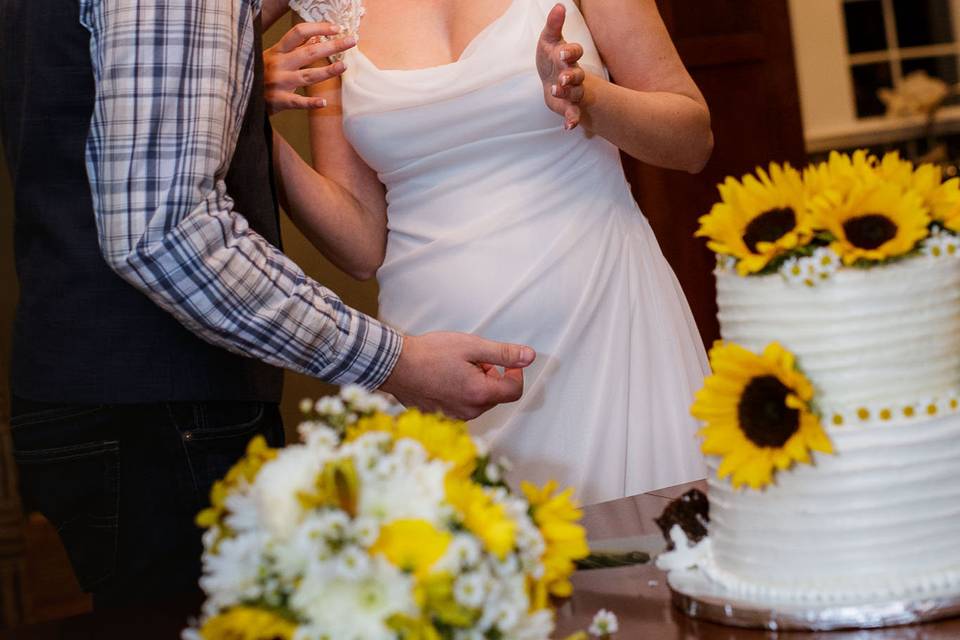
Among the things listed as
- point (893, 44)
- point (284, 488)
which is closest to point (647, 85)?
point (284, 488)

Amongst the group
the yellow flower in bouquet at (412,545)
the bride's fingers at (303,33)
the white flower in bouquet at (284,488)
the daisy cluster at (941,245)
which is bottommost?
the yellow flower in bouquet at (412,545)

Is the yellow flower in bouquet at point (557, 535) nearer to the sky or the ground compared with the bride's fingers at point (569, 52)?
nearer to the ground

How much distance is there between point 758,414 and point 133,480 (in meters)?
0.91

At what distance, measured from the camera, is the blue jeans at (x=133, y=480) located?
1582mm

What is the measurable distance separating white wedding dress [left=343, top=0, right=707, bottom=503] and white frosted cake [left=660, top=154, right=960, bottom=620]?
0.96 meters

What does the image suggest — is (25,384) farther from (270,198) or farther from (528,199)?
(528,199)

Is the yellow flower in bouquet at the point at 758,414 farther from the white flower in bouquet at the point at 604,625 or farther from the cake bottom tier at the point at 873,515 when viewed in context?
the white flower in bouquet at the point at 604,625

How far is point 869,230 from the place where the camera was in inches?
38.6

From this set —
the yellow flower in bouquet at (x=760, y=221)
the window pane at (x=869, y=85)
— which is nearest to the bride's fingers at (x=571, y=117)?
the yellow flower in bouquet at (x=760, y=221)

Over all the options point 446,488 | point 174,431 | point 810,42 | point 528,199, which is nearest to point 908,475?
point 446,488

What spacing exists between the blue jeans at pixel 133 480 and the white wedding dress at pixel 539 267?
55 centimetres

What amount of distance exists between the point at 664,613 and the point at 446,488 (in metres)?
0.35

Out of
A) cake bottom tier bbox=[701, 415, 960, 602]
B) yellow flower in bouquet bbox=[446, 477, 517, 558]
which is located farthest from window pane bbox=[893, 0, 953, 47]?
yellow flower in bouquet bbox=[446, 477, 517, 558]

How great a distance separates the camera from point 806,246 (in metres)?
1.00
